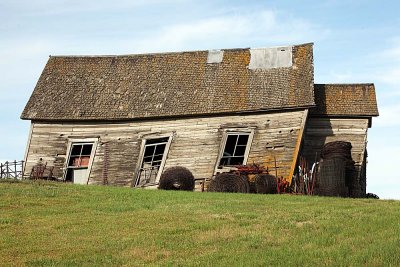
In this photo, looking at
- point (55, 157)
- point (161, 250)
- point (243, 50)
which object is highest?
point (243, 50)

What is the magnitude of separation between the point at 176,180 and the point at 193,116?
5.01 m

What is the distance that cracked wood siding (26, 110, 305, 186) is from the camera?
3794 centimetres

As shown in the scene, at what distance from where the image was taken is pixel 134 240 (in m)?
20.0

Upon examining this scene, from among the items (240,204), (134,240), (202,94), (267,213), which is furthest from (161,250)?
(202,94)

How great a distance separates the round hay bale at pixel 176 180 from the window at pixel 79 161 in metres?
6.25

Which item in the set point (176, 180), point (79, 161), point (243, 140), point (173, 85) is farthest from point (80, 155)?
point (243, 140)

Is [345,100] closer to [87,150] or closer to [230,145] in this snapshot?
[230,145]

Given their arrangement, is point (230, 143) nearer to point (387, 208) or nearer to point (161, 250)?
point (387, 208)

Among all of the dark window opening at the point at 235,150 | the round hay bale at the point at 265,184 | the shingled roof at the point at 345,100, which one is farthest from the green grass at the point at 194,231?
the shingled roof at the point at 345,100

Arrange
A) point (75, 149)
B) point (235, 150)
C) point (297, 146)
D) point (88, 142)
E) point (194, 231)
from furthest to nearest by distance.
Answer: point (75, 149) → point (88, 142) → point (235, 150) → point (297, 146) → point (194, 231)

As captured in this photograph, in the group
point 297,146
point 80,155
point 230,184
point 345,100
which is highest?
point 345,100

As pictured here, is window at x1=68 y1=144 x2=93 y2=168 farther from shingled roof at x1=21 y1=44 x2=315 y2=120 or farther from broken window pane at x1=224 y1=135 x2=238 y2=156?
broken window pane at x1=224 y1=135 x2=238 y2=156

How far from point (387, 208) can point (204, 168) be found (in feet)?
48.6

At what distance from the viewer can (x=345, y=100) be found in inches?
1586
